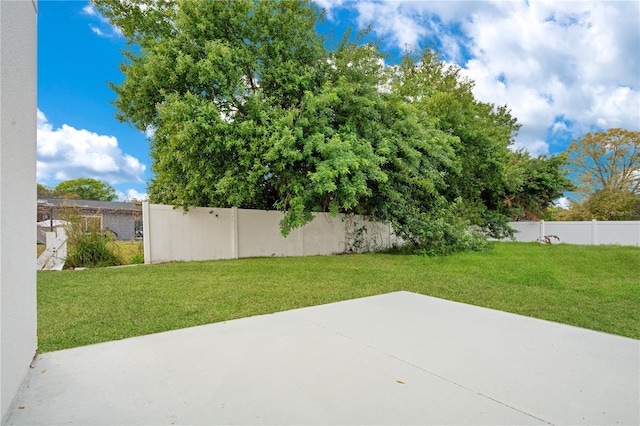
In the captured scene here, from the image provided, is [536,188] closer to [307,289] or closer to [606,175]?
[606,175]

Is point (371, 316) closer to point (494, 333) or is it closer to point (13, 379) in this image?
point (494, 333)

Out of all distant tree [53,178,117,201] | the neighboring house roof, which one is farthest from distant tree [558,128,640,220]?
distant tree [53,178,117,201]

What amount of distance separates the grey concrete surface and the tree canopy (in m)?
4.15

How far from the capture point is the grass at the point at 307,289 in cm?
341

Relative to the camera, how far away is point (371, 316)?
3588 millimetres

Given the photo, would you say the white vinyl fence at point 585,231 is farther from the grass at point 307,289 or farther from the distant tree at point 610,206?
the distant tree at point 610,206

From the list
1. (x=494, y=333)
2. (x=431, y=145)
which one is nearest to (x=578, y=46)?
(x=431, y=145)

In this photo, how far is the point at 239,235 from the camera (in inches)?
349

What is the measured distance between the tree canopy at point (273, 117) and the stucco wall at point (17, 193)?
4.04 metres

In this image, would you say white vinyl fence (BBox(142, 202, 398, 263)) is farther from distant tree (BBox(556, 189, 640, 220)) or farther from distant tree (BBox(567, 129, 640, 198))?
distant tree (BBox(567, 129, 640, 198))

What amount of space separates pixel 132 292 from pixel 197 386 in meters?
3.19

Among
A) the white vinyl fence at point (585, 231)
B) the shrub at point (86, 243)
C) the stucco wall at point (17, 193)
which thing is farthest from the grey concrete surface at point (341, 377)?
the white vinyl fence at point (585, 231)

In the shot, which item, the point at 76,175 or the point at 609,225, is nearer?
the point at 609,225

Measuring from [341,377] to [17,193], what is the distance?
7.24 ft
